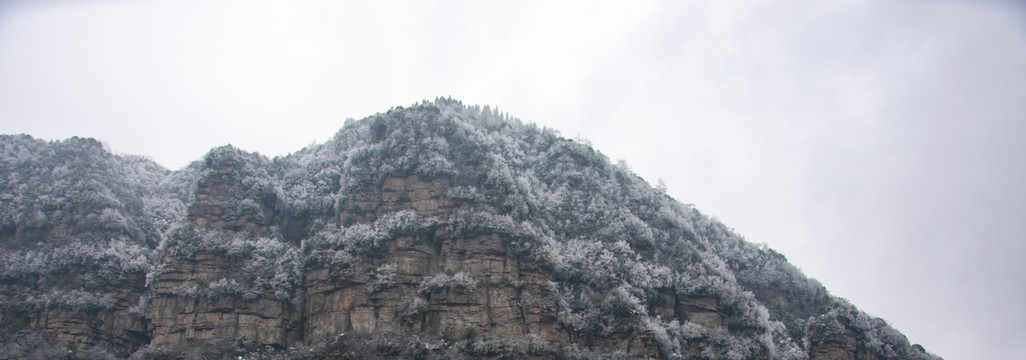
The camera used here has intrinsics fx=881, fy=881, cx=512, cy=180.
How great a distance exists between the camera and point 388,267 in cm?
7662

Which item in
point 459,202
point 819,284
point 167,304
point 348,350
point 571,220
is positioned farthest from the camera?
point 819,284

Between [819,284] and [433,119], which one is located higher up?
[433,119]

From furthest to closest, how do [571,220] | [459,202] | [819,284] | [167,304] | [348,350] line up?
[819,284] → [571,220] → [459,202] → [167,304] → [348,350]

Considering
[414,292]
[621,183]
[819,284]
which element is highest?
[621,183]

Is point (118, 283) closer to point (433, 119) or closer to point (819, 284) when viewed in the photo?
point (433, 119)

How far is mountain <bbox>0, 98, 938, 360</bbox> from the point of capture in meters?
74.3

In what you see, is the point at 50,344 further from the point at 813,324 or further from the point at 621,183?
the point at 813,324

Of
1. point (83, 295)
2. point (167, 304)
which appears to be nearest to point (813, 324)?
point (167, 304)

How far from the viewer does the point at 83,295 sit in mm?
75875

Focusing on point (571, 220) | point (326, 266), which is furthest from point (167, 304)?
point (571, 220)

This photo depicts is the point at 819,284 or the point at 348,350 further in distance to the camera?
the point at 819,284

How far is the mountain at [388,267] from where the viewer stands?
7431 cm

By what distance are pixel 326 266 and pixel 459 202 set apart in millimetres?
13606

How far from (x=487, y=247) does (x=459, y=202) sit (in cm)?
680
